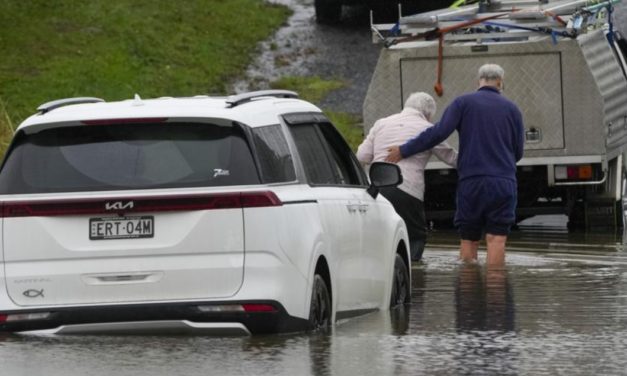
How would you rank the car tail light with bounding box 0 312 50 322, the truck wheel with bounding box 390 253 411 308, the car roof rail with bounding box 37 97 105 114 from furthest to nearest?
the truck wheel with bounding box 390 253 411 308 < the car roof rail with bounding box 37 97 105 114 < the car tail light with bounding box 0 312 50 322

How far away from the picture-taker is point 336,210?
1157cm

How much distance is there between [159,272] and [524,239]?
35.7ft

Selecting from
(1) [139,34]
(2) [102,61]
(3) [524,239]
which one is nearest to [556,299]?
(3) [524,239]

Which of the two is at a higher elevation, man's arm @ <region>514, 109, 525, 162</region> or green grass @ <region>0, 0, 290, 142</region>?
green grass @ <region>0, 0, 290, 142</region>

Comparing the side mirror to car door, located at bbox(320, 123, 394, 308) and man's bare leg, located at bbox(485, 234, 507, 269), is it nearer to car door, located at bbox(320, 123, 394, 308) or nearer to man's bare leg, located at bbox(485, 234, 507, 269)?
car door, located at bbox(320, 123, 394, 308)

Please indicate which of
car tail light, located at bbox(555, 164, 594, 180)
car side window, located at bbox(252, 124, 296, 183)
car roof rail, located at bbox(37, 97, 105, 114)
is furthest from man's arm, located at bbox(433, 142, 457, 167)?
car side window, located at bbox(252, 124, 296, 183)

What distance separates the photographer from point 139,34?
3491cm

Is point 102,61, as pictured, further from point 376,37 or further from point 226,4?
point 376,37

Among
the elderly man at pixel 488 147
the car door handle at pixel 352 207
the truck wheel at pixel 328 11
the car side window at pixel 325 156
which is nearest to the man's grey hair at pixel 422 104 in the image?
the elderly man at pixel 488 147

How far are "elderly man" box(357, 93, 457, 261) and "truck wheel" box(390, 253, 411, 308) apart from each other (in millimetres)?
3244

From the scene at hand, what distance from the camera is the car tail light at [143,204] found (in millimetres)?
10594

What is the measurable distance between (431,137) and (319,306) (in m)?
5.32

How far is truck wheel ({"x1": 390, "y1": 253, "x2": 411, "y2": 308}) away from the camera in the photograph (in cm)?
1332

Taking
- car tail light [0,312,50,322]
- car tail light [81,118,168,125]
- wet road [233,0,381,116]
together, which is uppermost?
wet road [233,0,381,116]
